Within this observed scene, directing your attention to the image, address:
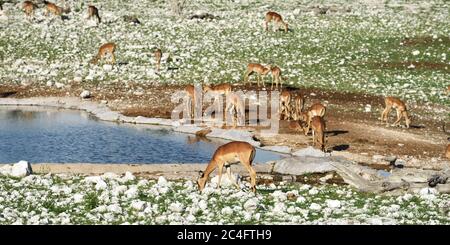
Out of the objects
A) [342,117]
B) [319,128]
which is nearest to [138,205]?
[319,128]

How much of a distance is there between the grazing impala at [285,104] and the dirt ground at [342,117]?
37 centimetres

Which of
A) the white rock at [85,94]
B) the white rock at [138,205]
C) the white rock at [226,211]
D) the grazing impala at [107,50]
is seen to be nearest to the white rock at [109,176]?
the white rock at [138,205]

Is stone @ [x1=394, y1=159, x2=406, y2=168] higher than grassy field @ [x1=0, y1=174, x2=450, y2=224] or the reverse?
the reverse

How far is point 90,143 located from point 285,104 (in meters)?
7.63

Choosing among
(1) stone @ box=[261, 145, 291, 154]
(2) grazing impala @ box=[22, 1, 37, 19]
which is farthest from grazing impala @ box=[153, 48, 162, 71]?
(1) stone @ box=[261, 145, 291, 154]

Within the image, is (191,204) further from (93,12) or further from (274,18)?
(93,12)

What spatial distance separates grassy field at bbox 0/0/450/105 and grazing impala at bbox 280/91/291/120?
533 cm

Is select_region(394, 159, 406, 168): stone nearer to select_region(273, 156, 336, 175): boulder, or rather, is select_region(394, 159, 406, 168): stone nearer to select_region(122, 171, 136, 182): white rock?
select_region(273, 156, 336, 175): boulder

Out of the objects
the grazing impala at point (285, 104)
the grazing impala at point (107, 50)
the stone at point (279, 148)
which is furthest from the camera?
the grazing impala at point (107, 50)

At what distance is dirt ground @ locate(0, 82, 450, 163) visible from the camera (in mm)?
29625

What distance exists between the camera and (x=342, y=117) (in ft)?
112

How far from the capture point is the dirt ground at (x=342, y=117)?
97.2 ft

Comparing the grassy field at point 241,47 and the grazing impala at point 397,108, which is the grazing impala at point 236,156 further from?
the grassy field at point 241,47
